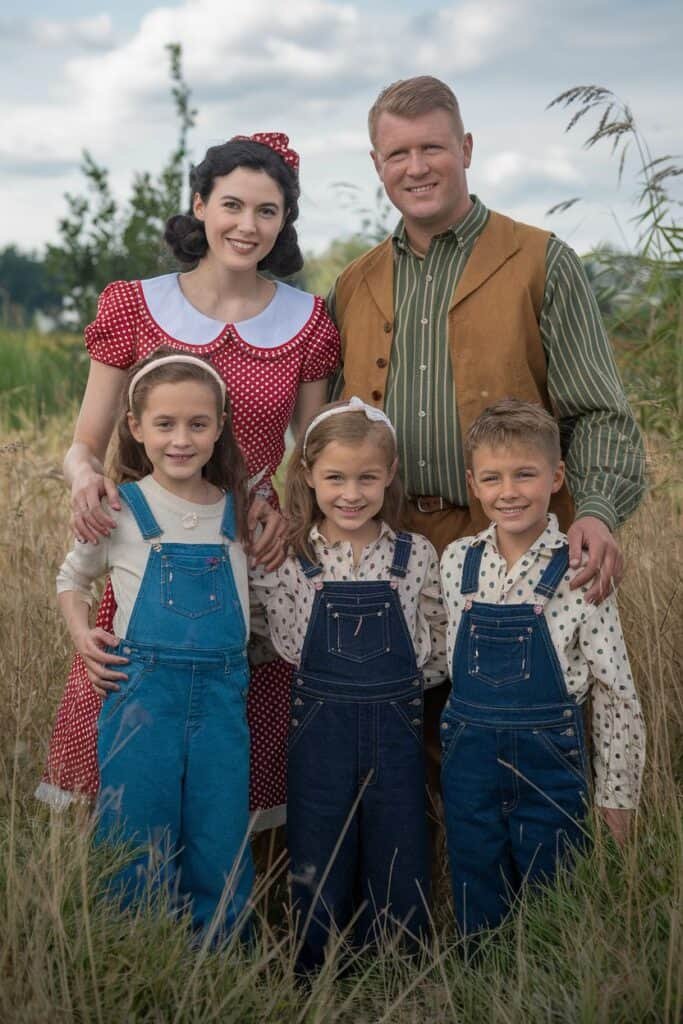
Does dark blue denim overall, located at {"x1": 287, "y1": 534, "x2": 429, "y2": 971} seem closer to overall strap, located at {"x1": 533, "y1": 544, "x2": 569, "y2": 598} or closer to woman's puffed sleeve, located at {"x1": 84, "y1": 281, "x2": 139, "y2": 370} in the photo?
overall strap, located at {"x1": 533, "y1": 544, "x2": 569, "y2": 598}

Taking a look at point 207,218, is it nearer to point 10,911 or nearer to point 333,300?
point 333,300

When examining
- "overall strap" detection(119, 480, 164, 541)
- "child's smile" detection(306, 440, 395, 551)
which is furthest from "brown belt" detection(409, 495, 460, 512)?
"overall strap" detection(119, 480, 164, 541)

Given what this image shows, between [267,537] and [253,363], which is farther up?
[253,363]

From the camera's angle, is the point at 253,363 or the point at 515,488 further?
the point at 253,363

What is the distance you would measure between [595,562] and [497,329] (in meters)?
0.89

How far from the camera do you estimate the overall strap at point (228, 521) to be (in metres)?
3.55

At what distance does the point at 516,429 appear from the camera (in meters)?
3.45

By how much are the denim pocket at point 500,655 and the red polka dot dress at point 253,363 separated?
0.84 meters

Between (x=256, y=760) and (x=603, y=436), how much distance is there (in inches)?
59.5

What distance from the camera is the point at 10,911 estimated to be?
2652 mm

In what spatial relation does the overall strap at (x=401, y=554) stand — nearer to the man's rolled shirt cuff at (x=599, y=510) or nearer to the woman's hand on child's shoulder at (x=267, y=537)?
the woman's hand on child's shoulder at (x=267, y=537)

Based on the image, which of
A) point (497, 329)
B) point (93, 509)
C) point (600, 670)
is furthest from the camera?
point (497, 329)

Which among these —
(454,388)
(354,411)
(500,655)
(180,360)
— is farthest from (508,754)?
(180,360)

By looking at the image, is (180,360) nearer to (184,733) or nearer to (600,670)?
(184,733)
